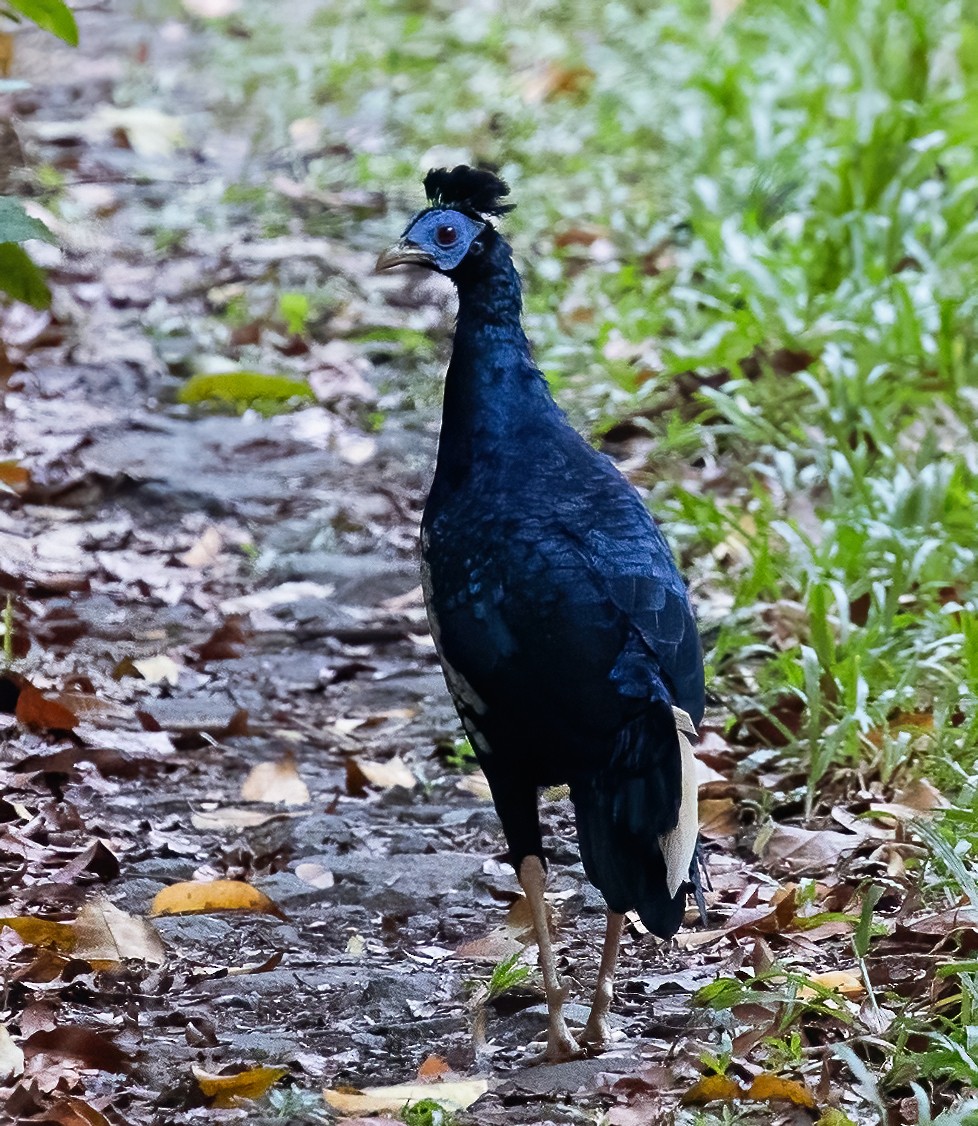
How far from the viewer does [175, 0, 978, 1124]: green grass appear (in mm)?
3809

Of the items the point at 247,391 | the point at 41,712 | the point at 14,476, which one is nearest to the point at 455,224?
the point at 41,712

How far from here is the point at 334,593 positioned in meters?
4.77

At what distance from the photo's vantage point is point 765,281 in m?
5.57

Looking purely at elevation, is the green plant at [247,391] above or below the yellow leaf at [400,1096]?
above

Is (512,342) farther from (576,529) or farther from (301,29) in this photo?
(301,29)

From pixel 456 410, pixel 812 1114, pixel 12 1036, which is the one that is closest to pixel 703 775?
pixel 456 410

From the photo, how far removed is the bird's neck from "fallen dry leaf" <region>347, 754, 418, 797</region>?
2.77ft

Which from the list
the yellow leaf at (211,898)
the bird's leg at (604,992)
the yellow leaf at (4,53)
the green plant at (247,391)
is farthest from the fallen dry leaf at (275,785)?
the green plant at (247,391)

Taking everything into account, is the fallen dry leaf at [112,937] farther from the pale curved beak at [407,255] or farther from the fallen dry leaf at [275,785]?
the pale curved beak at [407,255]

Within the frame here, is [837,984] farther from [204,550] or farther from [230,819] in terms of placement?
[204,550]

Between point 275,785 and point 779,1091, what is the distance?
4.93 feet

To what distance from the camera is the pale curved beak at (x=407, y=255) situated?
3344 millimetres

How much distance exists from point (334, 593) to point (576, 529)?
6.26 ft

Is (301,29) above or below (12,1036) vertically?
above
